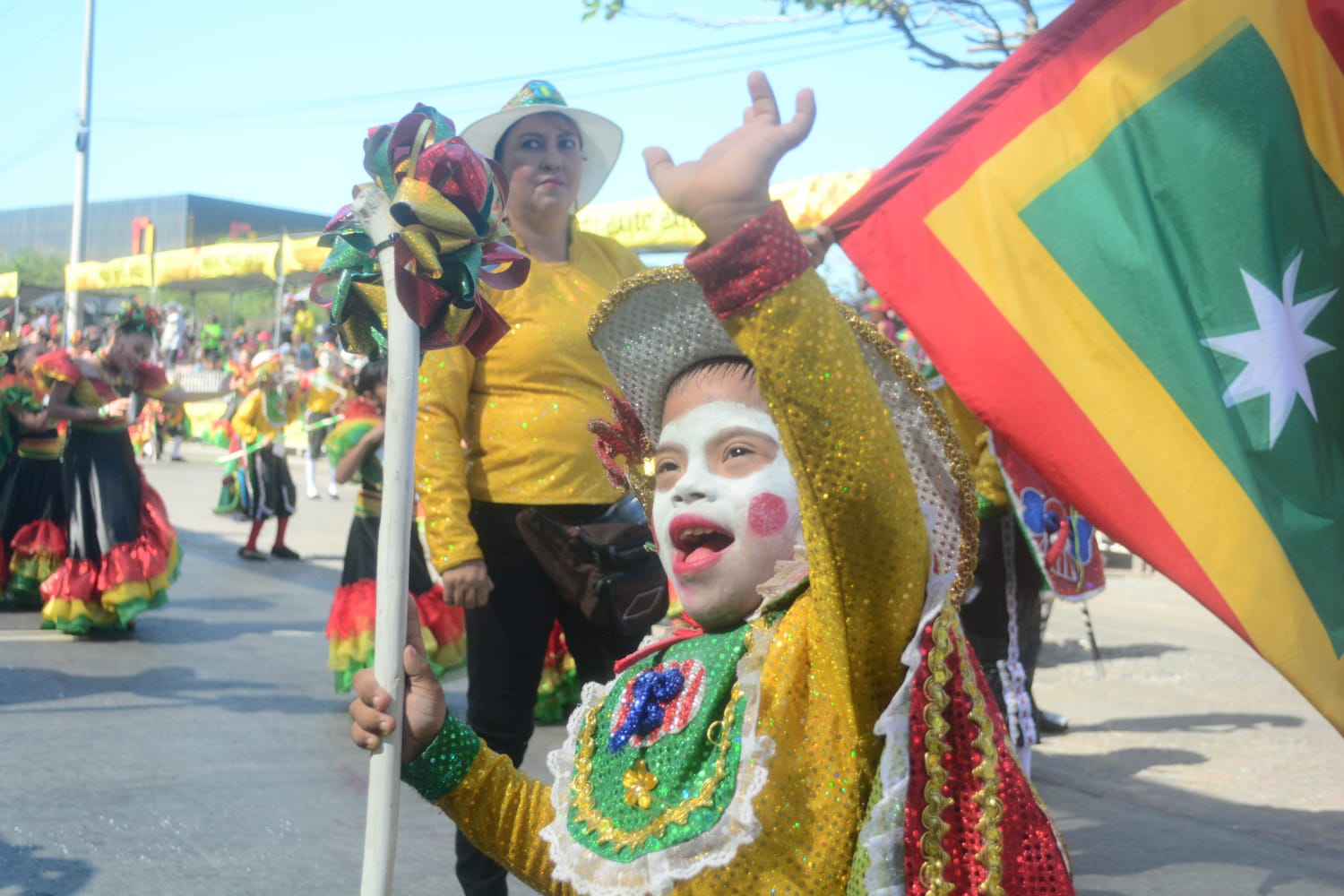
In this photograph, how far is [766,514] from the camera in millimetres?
1784

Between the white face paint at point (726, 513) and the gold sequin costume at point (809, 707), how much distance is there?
5 cm

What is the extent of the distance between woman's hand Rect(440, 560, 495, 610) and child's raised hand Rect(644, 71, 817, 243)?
1845mm

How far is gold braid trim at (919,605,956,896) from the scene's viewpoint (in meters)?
1.46

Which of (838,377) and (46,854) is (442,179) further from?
(46,854)

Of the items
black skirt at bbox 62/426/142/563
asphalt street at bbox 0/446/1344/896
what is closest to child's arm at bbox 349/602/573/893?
asphalt street at bbox 0/446/1344/896

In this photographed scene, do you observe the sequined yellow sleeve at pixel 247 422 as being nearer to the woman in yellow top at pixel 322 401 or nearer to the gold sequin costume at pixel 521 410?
the woman in yellow top at pixel 322 401

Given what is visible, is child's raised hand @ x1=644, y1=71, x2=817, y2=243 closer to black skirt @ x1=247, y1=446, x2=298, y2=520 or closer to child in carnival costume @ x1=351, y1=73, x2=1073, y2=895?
child in carnival costume @ x1=351, y1=73, x2=1073, y2=895

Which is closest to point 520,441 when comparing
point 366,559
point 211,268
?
point 366,559

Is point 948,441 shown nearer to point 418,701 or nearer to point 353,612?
point 418,701

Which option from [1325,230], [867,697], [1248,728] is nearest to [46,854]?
[867,697]

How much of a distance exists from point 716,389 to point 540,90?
1792 millimetres

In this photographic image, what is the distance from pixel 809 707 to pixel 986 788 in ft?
0.89

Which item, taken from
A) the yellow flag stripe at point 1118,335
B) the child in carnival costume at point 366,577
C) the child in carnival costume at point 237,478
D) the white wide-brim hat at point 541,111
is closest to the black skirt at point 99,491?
the child in carnival costume at point 366,577

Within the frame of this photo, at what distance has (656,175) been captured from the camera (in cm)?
147
